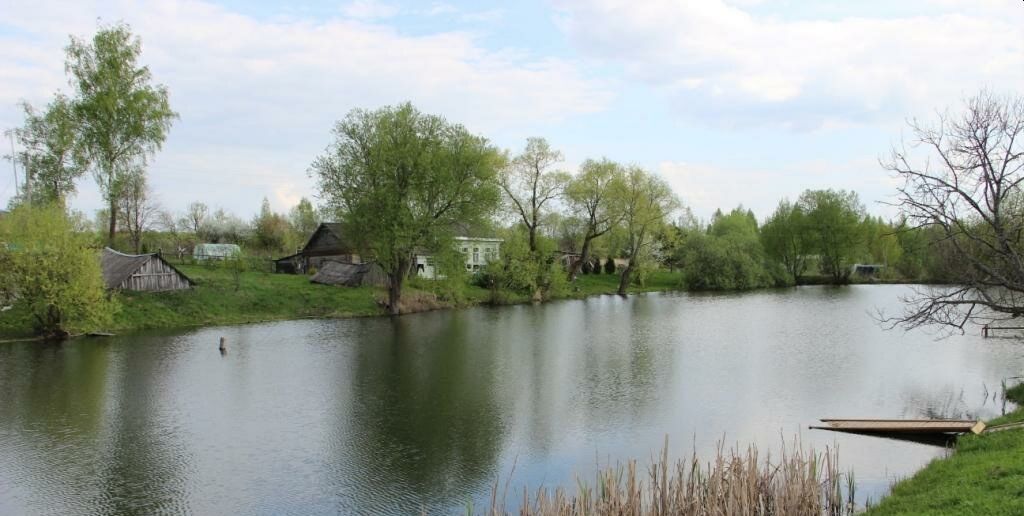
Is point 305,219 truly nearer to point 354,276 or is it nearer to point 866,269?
point 354,276

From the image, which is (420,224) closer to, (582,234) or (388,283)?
(388,283)

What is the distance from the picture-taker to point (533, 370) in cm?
2311

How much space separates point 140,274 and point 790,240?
68.5m

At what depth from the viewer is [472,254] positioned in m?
64.9

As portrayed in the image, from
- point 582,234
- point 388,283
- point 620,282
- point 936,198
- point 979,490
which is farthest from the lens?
point 582,234

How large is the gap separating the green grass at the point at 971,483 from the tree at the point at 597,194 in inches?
2024

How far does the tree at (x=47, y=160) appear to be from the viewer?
40.3 meters

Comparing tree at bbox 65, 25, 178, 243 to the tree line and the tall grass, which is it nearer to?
the tree line

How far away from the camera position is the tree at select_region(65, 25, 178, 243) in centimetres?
3938

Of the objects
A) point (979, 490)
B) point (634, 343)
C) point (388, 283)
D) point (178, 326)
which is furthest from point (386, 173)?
point (979, 490)

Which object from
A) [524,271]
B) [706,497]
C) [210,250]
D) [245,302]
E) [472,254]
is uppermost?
[210,250]

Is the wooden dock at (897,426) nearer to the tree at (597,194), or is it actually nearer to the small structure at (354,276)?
the small structure at (354,276)

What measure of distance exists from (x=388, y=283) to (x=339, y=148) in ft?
36.6

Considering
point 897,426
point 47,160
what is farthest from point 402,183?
point 897,426
